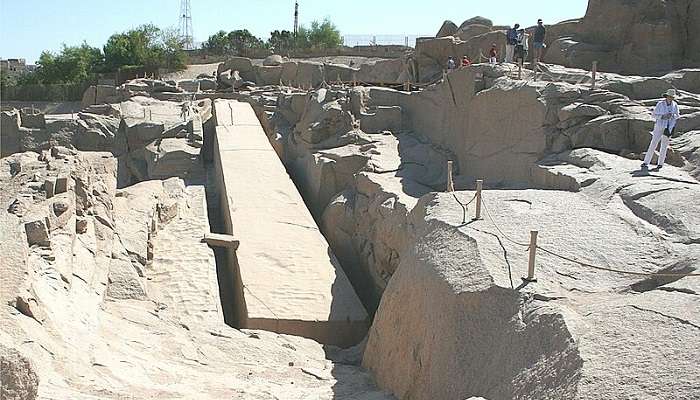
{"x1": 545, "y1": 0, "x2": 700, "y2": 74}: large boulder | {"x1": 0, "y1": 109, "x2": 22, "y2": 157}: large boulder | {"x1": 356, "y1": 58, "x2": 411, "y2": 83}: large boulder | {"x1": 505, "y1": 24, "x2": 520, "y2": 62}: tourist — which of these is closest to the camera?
{"x1": 505, "y1": 24, "x2": 520, "y2": 62}: tourist

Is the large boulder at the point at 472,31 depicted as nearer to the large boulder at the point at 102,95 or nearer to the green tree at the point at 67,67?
the large boulder at the point at 102,95

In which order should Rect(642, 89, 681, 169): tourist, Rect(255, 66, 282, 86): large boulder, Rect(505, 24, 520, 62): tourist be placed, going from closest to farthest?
Rect(642, 89, 681, 169): tourist → Rect(505, 24, 520, 62): tourist → Rect(255, 66, 282, 86): large boulder

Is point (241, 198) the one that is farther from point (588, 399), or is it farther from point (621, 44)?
point (588, 399)

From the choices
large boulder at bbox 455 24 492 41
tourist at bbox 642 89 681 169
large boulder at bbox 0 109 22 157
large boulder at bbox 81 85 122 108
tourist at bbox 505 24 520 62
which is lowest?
large boulder at bbox 0 109 22 157

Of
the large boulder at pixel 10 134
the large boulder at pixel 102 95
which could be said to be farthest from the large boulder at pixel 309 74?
the large boulder at pixel 10 134

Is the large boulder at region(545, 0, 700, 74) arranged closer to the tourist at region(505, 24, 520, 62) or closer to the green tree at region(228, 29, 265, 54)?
the tourist at region(505, 24, 520, 62)

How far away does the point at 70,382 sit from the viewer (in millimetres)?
4625

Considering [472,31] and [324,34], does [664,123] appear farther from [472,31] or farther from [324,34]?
[324,34]

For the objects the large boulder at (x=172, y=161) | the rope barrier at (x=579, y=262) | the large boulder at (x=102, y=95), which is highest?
the large boulder at (x=102, y=95)

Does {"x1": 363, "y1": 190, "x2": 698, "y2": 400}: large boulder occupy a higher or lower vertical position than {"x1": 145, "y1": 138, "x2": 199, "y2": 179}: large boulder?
higher

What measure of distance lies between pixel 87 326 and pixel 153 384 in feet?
3.45

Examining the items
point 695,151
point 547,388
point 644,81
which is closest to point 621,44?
point 644,81

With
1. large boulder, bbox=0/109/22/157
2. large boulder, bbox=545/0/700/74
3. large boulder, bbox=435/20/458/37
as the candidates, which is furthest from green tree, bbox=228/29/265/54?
large boulder, bbox=545/0/700/74

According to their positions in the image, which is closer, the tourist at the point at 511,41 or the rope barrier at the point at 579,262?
the rope barrier at the point at 579,262
